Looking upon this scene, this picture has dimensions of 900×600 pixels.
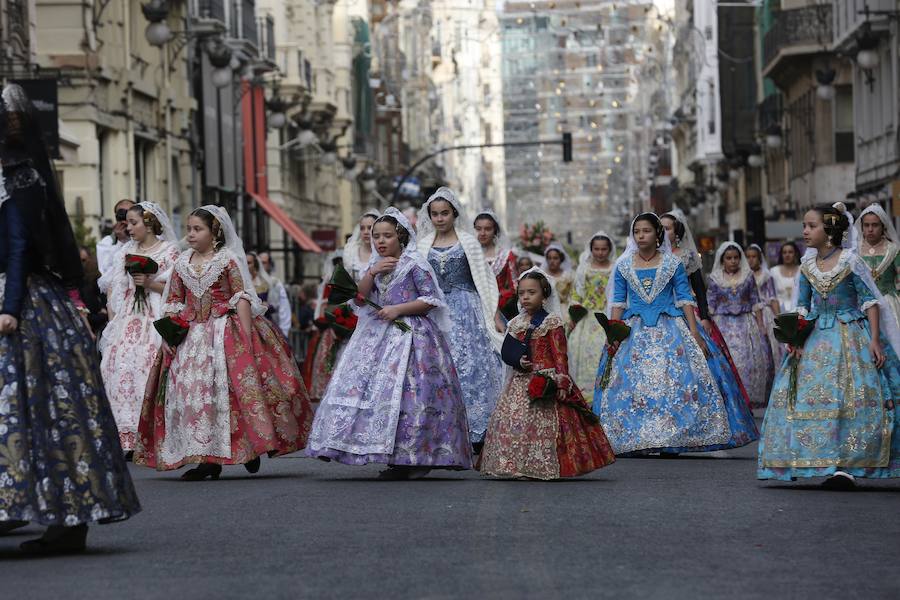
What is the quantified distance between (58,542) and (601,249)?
12.8 m

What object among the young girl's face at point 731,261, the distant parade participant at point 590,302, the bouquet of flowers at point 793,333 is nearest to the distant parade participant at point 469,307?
the bouquet of flowers at point 793,333

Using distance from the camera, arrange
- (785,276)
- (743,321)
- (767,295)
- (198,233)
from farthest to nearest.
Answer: (785,276), (767,295), (743,321), (198,233)

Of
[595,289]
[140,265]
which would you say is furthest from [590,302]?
[140,265]

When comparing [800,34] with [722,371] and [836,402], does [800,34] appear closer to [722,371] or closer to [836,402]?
[722,371]

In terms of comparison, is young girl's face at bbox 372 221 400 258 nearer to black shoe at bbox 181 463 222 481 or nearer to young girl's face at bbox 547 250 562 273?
black shoe at bbox 181 463 222 481

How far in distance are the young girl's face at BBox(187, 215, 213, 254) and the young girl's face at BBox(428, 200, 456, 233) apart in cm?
Result: 187

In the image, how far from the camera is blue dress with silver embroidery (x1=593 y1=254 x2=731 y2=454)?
53.7 ft

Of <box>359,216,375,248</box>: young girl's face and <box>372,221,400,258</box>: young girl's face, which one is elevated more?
<box>359,216,375,248</box>: young girl's face

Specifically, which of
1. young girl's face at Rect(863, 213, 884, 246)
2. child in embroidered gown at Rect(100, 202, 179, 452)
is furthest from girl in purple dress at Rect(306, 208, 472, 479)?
young girl's face at Rect(863, 213, 884, 246)

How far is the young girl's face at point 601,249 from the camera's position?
2181cm

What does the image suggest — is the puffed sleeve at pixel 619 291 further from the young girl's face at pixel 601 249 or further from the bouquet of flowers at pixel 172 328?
the young girl's face at pixel 601 249

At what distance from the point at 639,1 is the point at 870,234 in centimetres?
9811

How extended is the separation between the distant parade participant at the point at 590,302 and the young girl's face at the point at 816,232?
27.0 feet

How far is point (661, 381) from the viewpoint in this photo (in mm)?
16422
